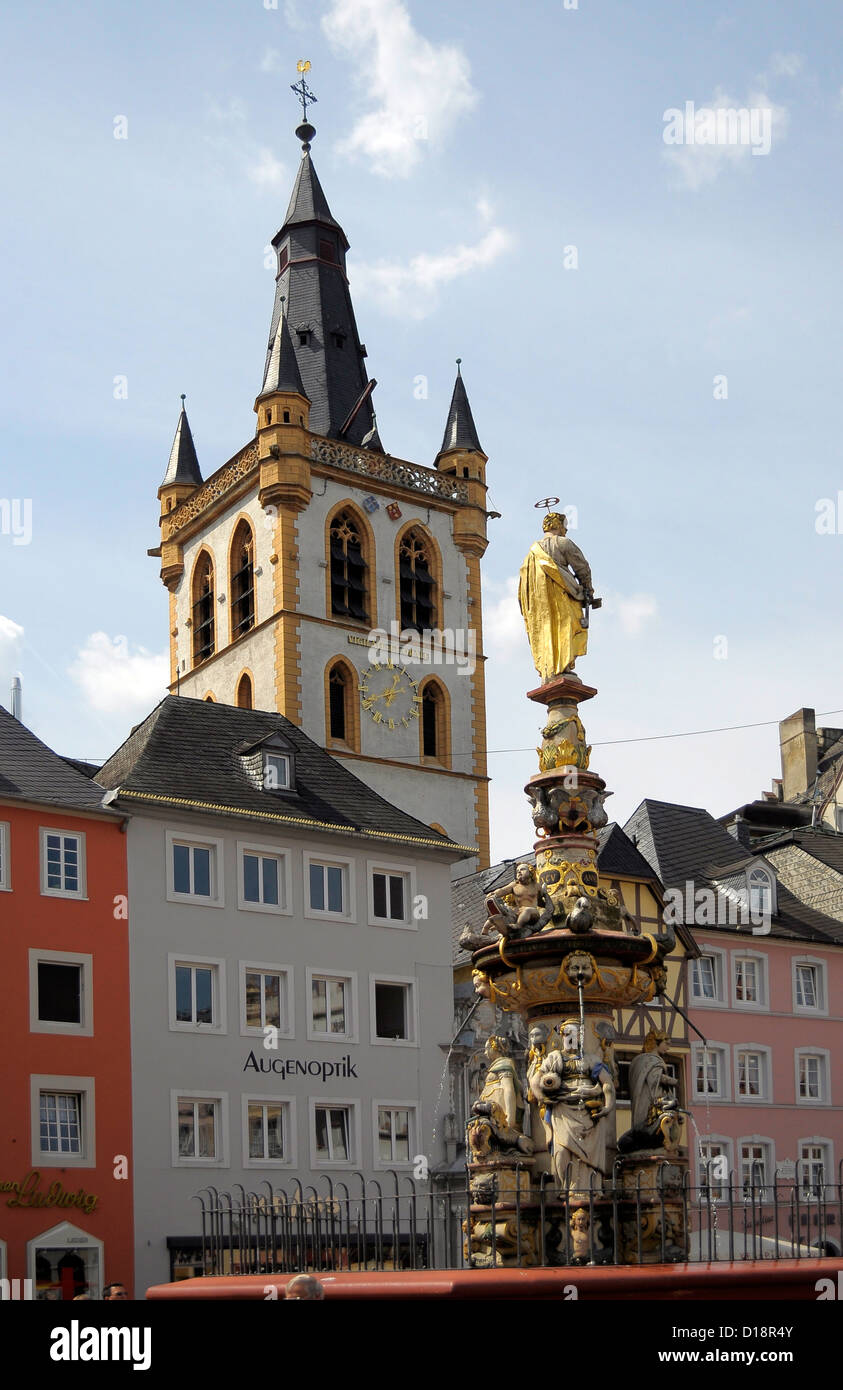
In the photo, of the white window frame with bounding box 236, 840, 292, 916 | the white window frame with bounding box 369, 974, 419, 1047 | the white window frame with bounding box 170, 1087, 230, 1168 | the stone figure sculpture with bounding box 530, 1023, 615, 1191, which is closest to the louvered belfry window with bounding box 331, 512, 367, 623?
the white window frame with bounding box 369, 974, 419, 1047

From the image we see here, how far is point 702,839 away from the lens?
176ft

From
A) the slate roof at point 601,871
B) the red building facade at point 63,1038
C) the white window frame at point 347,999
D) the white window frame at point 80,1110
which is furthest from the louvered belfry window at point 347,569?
the white window frame at point 80,1110

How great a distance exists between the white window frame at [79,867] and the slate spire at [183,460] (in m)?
39.8

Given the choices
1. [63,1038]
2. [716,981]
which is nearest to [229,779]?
[63,1038]

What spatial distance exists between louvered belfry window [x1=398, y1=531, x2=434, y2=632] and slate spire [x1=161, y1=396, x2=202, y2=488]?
10.3 m

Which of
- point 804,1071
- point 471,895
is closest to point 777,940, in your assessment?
point 804,1071

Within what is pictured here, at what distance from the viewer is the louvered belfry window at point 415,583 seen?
223ft

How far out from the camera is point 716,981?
47906 mm

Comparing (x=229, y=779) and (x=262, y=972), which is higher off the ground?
(x=229, y=779)

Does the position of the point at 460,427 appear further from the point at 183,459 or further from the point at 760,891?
the point at 760,891

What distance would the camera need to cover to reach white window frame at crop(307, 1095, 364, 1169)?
37156mm

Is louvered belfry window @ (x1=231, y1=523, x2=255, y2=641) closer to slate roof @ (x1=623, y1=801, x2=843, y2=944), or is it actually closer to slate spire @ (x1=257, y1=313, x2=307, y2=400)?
slate spire @ (x1=257, y1=313, x2=307, y2=400)

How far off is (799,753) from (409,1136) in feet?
159
